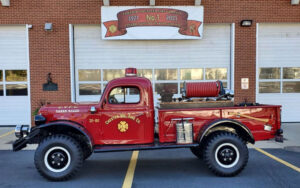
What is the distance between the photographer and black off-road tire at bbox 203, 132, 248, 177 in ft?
16.4

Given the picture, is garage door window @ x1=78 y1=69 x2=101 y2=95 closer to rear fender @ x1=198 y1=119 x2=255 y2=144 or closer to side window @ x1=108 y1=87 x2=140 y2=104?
side window @ x1=108 y1=87 x2=140 y2=104

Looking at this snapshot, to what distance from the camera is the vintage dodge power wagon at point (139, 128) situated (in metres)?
4.93

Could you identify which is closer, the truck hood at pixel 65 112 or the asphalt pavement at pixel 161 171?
the asphalt pavement at pixel 161 171

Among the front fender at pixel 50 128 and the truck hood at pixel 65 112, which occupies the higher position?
the truck hood at pixel 65 112

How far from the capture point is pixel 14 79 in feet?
35.8

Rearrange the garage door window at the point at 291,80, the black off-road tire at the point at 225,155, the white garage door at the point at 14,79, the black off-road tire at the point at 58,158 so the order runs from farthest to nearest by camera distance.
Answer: the garage door window at the point at 291,80
the white garage door at the point at 14,79
the black off-road tire at the point at 225,155
the black off-road tire at the point at 58,158

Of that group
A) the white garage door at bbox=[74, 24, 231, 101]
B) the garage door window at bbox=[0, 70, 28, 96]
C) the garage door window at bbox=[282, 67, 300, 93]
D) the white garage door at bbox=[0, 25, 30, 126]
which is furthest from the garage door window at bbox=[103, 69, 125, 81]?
the garage door window at bbox=[282, 67, 300, 93]

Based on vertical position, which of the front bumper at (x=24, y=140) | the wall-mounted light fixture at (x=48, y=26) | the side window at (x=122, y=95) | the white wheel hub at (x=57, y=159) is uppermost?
the wall-mounted light fixture at (x=48, y=26)

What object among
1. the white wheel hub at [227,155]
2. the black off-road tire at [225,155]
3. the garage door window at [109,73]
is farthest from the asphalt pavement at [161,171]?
Result: the garage door window at [109,73]

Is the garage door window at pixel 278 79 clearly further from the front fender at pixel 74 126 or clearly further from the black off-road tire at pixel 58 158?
the black off-road tire at pixel 58 158

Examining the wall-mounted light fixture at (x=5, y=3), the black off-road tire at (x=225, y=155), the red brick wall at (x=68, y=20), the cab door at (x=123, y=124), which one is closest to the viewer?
the black off-road tire at (x=225, y=155)

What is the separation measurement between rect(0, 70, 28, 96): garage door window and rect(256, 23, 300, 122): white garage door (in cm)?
992

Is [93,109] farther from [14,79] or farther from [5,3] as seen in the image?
[5,3]

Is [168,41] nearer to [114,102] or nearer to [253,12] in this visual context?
[253,12]
